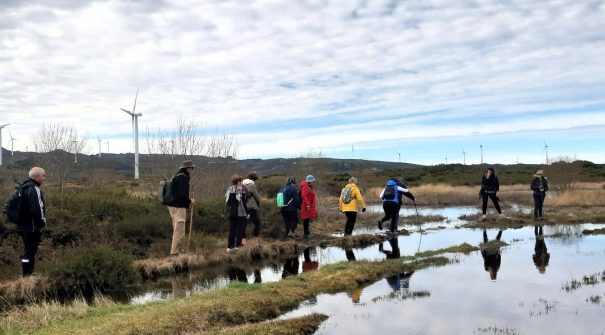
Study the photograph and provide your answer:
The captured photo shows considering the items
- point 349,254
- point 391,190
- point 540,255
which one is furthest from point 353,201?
point 540,255

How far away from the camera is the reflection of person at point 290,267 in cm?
1261

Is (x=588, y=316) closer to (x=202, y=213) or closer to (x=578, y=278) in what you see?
(x=578, y=278)

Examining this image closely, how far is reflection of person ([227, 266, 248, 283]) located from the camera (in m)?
12.1

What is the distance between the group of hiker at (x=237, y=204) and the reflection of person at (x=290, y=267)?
1.77 meters

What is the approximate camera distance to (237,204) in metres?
15.4

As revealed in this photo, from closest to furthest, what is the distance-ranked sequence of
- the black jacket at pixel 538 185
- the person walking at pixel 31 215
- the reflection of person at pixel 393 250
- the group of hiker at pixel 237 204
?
the person walking at pixel 31 215, the group of hiker at pixel 237 204, the reflection of person at pixel 393 250, the black jacket at pixel 538 185

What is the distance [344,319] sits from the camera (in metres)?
8.36

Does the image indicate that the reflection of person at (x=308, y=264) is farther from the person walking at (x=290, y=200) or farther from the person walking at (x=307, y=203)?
the person walking at (x=307, y=203)

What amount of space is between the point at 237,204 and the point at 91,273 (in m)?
4.77

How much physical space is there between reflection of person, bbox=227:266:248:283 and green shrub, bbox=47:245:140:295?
2172 mm

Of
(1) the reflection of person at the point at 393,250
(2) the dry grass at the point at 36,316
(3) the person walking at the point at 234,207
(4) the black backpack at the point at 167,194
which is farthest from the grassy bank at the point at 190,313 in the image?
(3) the person walking at the point at 234,207

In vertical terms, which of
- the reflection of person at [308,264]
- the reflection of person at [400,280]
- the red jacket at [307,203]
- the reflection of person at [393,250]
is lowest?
the reflection of person at [308,264]

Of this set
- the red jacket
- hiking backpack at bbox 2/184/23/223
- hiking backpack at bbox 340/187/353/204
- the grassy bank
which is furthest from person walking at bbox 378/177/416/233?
hiking backpack at bbox 2/184/23/223

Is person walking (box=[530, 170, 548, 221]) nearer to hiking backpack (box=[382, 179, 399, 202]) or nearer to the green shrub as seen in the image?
hiking backpack (box=[382, 179, 399, 202])
